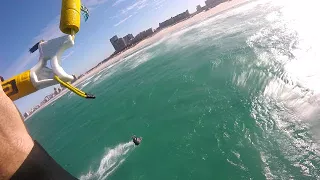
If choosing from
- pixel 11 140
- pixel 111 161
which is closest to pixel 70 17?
pixel 11 140

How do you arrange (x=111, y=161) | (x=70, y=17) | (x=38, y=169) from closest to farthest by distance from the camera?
(x=38, y=169) → (x=70, y=17) → (x=111, y=161)

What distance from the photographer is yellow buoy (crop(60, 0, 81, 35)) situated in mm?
3545

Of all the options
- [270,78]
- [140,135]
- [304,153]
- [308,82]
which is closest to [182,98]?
[140,135]

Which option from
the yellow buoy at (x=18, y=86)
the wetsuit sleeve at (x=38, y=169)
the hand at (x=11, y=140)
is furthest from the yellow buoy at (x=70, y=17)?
the wetsuit sleeve at (x=38, y=169)

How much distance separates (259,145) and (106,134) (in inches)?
685

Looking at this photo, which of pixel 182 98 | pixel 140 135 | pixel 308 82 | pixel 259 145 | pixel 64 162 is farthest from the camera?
pixel 64 162

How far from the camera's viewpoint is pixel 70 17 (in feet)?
11.7

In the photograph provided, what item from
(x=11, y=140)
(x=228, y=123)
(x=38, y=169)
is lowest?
(x=228, y=123)

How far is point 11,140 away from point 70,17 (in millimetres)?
1864

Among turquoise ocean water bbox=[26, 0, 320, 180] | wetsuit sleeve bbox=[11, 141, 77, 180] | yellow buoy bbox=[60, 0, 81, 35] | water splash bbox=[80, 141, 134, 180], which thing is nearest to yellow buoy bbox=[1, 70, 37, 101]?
yellow buoy bbox=[60, 0, 81, 35]

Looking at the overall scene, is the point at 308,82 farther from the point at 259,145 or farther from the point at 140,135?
the point at 140,135

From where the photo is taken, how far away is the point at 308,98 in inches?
596

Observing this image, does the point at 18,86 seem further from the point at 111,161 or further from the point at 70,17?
the point at 111,161

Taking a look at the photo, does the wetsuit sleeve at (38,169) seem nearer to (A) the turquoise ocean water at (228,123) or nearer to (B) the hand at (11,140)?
(B) the hand at (11,140)
